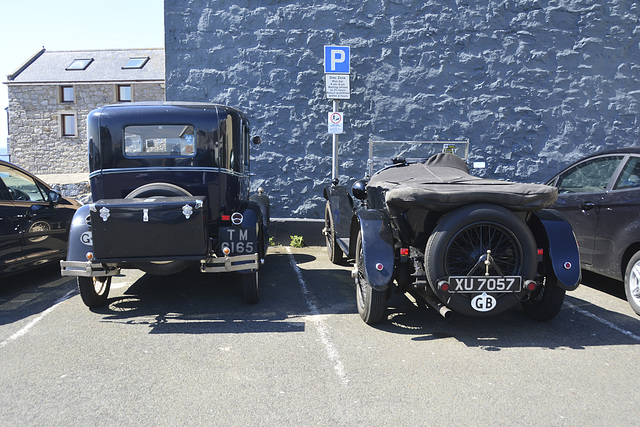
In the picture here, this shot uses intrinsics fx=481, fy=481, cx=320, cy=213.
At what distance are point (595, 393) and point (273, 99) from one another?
7.31m

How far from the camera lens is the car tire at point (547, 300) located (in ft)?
14.2

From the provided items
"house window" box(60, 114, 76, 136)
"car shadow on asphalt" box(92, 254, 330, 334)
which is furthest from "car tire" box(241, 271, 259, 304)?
"house window" box(60, 114, 76, 136)

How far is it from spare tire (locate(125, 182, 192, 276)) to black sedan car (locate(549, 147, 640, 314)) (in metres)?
4.44

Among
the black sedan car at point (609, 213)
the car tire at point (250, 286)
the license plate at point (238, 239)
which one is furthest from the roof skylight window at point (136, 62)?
the black sedan car at point (609, 213)

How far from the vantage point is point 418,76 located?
29.2ft

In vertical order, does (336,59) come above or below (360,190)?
above

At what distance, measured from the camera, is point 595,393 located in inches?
123

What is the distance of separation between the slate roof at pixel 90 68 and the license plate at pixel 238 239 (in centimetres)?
3168

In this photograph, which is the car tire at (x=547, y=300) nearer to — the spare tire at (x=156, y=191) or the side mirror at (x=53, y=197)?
the spare tire at (x=156, y=191)

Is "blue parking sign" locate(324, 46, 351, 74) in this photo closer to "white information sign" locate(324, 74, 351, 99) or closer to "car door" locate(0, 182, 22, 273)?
"white information sign" locate(324, 74, 351, 99)

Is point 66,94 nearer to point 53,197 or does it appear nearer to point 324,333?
point 53,197

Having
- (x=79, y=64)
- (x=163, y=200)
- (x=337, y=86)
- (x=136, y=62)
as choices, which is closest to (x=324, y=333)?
(x=163, y=200)

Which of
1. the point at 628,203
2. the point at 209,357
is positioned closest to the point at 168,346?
the point at 209,357

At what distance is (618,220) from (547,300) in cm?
145
